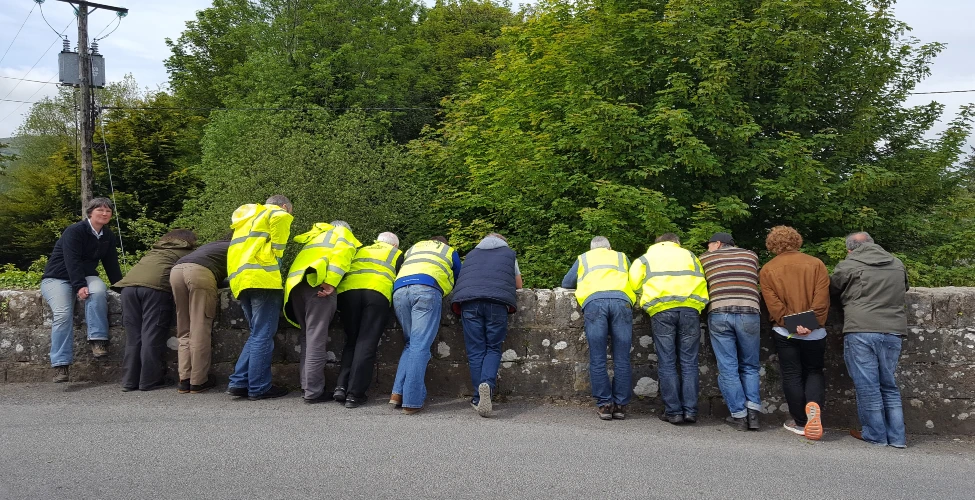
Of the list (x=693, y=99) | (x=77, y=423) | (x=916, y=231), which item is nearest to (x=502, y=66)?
(x=693, y=99)

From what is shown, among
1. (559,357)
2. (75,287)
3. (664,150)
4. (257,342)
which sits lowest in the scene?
(559,357)

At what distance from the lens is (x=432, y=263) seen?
21.1 ft

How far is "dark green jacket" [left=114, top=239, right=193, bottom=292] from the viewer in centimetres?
658

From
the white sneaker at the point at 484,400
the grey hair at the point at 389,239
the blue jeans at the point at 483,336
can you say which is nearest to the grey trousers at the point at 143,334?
the grey hair at the point at 389,239

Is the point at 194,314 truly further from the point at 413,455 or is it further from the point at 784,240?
the point at 784,240

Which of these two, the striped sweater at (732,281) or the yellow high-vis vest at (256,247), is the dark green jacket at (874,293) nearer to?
the striped sweater at (732,281)

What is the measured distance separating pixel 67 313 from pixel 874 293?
6.97 metres

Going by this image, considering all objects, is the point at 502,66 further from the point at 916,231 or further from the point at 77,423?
the point at 77,423

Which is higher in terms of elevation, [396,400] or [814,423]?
[396,400]

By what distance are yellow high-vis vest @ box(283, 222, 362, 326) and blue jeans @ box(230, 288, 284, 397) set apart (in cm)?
Result: 14

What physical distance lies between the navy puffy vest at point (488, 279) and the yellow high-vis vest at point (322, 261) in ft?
3.30

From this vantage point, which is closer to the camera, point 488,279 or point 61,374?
point 488,279

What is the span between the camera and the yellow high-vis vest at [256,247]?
243 inches

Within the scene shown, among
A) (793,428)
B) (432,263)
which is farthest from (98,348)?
(793,428)
